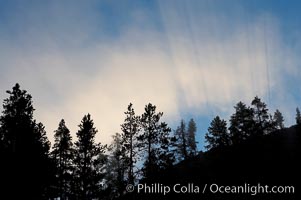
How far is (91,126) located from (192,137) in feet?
112

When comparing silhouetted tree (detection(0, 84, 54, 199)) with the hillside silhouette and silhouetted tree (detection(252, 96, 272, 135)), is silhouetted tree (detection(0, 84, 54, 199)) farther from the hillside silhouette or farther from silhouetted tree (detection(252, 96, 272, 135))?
silhouetted tree (detection(252, 96, 272, 135))

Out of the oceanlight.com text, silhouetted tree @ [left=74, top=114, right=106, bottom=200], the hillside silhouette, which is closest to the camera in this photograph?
the oceanlight.com text

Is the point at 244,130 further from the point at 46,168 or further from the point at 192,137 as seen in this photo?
the point at 46,168

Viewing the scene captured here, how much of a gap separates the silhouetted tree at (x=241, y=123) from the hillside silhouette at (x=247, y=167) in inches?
641

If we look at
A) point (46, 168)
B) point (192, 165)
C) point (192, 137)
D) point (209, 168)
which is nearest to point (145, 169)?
point (192, 165)

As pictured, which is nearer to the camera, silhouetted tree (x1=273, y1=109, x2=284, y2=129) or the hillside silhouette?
the hillside silhouette

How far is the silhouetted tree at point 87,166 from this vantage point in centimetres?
3553

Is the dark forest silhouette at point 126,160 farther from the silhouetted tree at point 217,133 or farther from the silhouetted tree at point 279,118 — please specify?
the silhouetted tree at point 279,118

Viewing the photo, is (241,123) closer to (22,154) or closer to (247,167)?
(247,167)

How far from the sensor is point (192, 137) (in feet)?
220

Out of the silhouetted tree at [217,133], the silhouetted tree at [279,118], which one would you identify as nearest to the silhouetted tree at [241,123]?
the silhouetted tree at [217,133]

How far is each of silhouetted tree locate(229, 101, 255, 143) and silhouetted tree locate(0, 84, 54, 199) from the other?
37985 millimetres

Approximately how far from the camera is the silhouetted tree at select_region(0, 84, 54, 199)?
23812 millimetres

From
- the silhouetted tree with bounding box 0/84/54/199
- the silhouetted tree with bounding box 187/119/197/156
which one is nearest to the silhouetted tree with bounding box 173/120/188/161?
the silhouetted tree with bounding box 187/119/197/156
